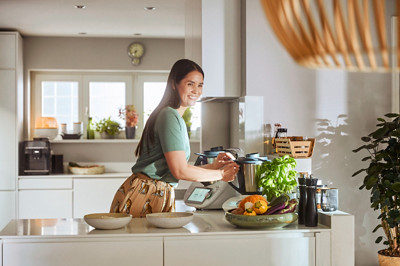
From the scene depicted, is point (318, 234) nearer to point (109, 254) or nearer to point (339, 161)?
point (109, 254)

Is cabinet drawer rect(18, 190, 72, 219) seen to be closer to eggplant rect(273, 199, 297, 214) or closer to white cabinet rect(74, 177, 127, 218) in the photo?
white cabinet rect(74, 177, 127, 218)

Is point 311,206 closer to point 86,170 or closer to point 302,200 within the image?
point 302,200

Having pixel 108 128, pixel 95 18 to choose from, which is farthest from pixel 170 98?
pixel 108 128

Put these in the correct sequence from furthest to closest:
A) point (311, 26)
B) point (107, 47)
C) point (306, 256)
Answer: point (107, 47)
point (306, 256)
point (311, 26)

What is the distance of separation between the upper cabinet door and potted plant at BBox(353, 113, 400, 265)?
417cm

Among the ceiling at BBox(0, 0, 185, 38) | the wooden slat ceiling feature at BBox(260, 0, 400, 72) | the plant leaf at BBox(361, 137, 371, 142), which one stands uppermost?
the ceiling at BBox(0, 0, 185, 38)

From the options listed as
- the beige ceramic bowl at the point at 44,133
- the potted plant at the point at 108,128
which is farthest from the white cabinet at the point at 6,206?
the potted plant at the point at 108,128

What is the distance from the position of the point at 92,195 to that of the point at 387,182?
12.6 feet

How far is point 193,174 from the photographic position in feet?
8.20

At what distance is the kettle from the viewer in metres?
2.89

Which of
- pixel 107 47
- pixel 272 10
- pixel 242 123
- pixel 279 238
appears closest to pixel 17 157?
pixel 107 47

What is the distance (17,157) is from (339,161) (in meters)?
3.90

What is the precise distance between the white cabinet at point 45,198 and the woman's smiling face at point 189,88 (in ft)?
13.0

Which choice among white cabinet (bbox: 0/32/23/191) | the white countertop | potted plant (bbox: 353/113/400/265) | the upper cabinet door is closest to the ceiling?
the upper cabinet door
